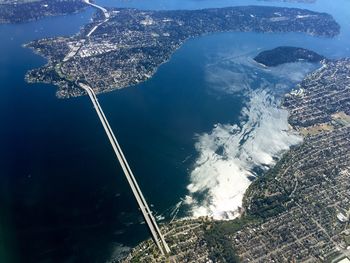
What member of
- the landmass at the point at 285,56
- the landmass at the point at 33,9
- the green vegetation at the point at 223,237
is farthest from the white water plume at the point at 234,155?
the landmass at the point at 33,9

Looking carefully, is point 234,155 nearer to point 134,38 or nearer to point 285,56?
point 285,56

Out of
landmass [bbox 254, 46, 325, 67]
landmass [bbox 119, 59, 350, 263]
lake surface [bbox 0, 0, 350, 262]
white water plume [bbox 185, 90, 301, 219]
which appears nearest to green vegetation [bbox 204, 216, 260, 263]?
landmass [bbox 119, 59, 350, 263]

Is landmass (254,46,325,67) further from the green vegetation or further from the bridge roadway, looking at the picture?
the green vegetation

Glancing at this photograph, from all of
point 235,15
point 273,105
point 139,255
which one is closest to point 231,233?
point 139,255

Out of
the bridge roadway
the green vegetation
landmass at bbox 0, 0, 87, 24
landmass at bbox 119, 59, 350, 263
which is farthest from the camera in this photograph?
landmass at bbox 0, 0, 87, 24

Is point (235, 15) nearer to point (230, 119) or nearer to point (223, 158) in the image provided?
point (230, 119)

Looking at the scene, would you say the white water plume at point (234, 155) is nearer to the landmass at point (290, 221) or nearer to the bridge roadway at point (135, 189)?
the landmass at point (290, 221)
